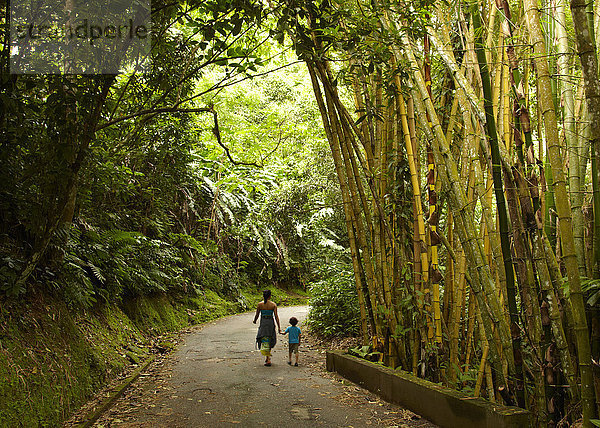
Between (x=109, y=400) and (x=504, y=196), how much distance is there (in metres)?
3.49

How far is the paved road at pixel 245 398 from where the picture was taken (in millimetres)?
3295

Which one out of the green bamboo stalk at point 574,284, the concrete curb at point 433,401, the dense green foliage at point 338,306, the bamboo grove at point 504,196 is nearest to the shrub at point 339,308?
the dense green foliage at point 338,306

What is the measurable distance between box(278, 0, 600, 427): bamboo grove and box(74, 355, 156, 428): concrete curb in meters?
2.48

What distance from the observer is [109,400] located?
12.0ft

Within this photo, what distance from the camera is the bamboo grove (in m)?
2.08

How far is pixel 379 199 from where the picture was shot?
4035 millimetres

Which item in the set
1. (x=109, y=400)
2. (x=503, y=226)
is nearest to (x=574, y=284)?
(x=503, y=226)

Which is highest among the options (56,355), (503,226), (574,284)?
(503,226)

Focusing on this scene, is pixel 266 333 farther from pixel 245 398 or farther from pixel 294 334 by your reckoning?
pixel 245 398

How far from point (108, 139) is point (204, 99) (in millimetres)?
5050

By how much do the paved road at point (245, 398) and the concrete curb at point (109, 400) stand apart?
0.21 ft

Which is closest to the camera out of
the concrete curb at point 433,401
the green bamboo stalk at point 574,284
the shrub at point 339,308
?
the green bamboo stalk at point 574,284

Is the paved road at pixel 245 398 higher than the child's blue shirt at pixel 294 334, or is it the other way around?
the child's blue shirt at pixel 294 334

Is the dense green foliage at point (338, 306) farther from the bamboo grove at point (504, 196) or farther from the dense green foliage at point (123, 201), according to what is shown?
the bamboo grove at point (504, 196)
